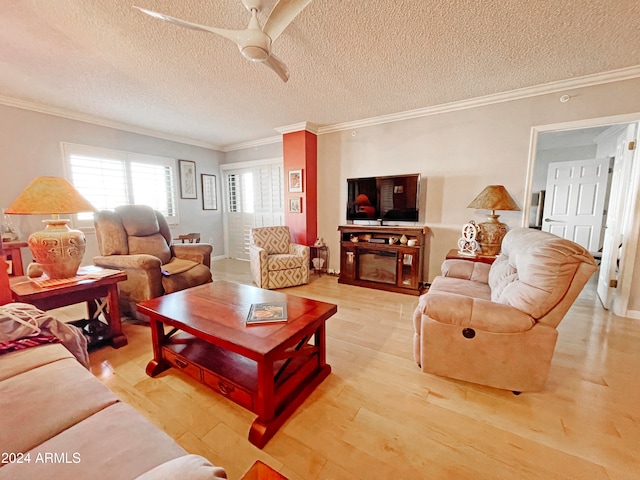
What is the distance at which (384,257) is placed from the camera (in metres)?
3.59

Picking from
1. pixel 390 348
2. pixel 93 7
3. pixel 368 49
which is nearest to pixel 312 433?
pixel 390 348

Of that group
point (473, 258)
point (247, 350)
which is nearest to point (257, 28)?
point (247, 350)

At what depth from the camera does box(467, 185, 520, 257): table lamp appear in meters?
2.75

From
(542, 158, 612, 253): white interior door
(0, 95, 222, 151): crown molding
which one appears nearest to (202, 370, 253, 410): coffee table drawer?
(0, 95, 222, 151): crown molding

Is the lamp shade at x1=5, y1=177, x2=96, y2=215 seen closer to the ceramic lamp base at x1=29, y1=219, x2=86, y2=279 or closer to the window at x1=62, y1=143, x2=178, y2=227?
the ceramic lamp base at x1=29, y1=219, x2=86, y2=279

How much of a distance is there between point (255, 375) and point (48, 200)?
1.86 metres

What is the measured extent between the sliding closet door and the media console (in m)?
1.67

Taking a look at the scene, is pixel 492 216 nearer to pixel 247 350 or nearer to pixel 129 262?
pixel 247 350

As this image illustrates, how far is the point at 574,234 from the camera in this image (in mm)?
4566

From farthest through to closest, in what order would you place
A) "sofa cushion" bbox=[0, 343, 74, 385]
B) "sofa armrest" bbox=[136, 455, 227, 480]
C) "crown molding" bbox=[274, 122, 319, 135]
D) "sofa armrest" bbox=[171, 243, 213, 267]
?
"crown molding" bbox=[274, 122, 319, 135], "sofa armrest" bbox=[171, 243, 213, 267], "sofa cushion" bbox=[0, 343, 74, 385], "sofa armrest" bbox=[136, 455, 227, 480]

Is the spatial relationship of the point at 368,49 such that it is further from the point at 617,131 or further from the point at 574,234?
the point at 574,234

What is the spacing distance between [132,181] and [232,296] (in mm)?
3459

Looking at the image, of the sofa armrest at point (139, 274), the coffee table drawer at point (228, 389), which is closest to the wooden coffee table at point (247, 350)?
the coffee table drawer at point (228, 389)

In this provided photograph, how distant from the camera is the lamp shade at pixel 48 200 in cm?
173
